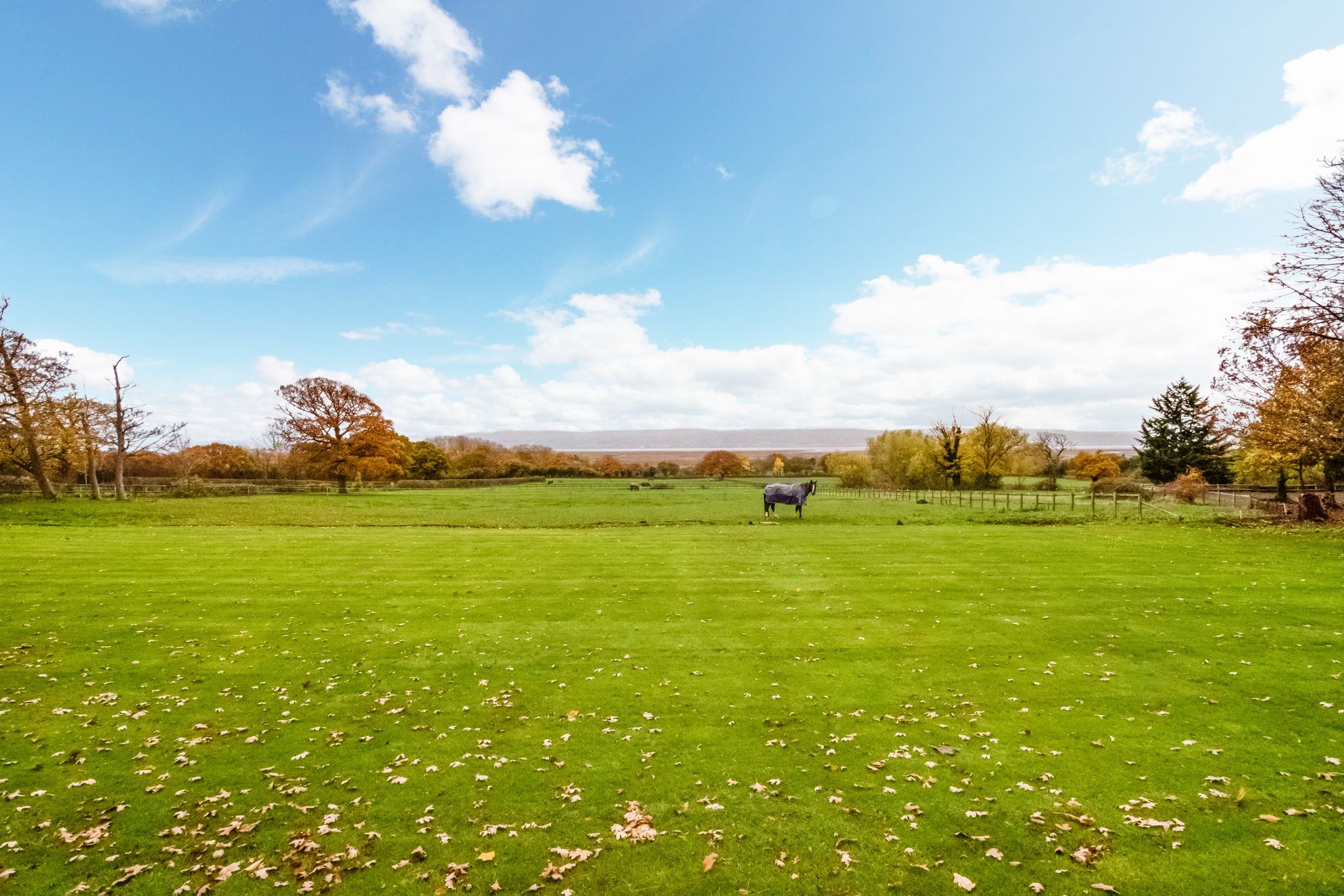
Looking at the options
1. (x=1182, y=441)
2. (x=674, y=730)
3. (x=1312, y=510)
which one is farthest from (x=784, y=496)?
(x=1182, y=441)

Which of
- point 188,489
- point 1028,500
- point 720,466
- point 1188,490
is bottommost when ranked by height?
point 1028,500

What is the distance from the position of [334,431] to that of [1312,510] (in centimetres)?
6757

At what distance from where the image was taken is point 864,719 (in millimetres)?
8227

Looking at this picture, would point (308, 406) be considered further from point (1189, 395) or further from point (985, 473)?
point (1189, 395)

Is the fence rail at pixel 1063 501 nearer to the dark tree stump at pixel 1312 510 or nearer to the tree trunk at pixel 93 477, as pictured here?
the dark tree stump at pixel 1312 510

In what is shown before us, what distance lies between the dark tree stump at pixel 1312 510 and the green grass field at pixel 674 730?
15.4 metres

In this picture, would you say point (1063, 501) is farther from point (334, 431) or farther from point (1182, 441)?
point (334, 431)

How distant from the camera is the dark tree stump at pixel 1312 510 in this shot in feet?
92.4

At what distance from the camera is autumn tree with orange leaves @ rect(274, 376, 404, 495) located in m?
54.9

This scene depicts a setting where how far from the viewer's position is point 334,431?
5578 cm

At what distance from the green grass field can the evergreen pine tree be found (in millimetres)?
50241

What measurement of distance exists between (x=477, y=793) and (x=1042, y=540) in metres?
24.9

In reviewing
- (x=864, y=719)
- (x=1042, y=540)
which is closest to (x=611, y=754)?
(x=864, y=719)

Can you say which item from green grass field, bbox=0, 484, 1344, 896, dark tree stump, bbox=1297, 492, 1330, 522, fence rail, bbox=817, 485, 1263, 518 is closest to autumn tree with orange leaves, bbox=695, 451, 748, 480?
fence rail, bbox=817, 485, 1263, 518
